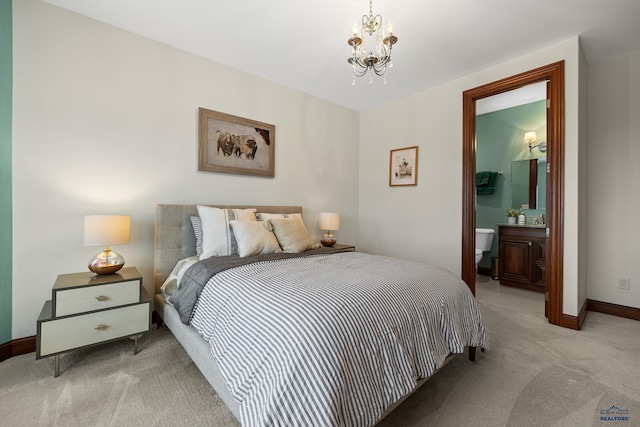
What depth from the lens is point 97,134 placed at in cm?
232

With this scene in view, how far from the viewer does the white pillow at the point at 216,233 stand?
2373mm

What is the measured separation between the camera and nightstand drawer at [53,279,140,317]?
1.78 meters

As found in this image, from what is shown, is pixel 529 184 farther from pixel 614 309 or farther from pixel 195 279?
→ pixel 195 279

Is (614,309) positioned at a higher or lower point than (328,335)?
lower

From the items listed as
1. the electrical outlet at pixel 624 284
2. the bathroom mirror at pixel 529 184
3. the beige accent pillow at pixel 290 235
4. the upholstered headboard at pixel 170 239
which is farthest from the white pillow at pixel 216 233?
the bathroom mirror at pixel 529 184

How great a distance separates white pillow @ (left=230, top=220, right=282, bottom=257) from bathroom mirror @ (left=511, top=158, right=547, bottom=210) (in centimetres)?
414

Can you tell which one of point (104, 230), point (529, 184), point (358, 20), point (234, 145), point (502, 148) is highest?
point (358, 20)

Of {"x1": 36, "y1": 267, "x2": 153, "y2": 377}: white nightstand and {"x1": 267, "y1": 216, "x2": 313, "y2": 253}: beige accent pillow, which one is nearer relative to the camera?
{"x1": 36, "y1": 267, "x2": 153, "y2": 377}: white nightstand

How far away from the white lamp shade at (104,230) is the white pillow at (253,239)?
0.83m

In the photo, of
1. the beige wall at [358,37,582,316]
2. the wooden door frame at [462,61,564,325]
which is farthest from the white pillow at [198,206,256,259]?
the wooden door frame at [462,61,564,325]

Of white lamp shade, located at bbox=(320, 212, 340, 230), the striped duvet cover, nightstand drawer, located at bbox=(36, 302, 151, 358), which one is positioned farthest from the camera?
white lamp shade, located at bbox=(320, 212, 340, 230)

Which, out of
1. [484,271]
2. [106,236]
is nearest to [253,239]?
[106,236]

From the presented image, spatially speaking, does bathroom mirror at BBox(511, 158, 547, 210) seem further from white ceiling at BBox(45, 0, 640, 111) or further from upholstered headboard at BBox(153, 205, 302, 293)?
upholstered headboard at BBox(153, 205, 302, 293)

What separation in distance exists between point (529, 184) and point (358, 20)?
384 centimetres
